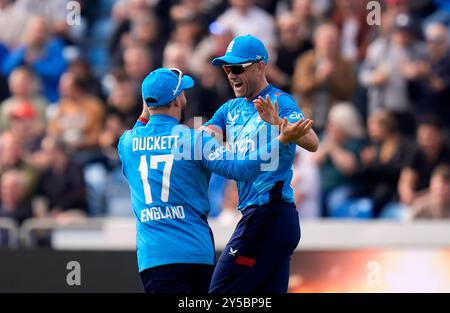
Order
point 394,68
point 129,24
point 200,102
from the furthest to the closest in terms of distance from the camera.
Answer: point 129,24, point 394,68, point 200,102

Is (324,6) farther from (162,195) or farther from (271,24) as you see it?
(162,195)

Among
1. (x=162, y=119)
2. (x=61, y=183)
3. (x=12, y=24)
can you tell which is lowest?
(x=61, y=183)

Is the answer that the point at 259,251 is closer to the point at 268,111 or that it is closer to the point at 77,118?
the point at 268,111

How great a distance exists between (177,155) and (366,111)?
646 cm

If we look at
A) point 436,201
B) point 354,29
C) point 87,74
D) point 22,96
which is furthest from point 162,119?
point 22,96

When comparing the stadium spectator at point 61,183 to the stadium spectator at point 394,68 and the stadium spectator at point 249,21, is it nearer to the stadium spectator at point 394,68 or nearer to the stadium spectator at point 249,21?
the stadium spectator at point 249,21

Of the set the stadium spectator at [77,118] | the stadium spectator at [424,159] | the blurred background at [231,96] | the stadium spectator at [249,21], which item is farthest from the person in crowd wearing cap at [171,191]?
the stadium spectator at [249,21]

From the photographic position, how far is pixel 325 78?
1381 centimetres

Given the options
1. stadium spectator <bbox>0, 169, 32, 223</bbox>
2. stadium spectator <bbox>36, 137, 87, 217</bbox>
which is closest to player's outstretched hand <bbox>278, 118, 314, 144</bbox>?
stadium spectator <bbox>36, 137, 87, 217</bbox>

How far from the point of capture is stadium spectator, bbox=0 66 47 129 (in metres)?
14.8

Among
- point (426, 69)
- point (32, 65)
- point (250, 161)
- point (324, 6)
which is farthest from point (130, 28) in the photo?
point (250, 161)

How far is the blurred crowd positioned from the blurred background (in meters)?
0.02

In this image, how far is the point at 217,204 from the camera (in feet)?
42.0

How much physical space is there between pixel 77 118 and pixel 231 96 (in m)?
2.04
